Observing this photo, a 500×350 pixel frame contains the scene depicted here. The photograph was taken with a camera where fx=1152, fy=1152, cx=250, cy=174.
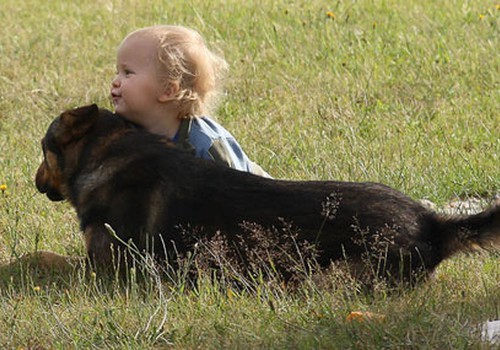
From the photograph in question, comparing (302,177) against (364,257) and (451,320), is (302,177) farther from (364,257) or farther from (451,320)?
(451,320)

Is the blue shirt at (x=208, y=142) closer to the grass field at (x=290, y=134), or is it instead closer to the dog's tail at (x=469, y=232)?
the grass field at (x=290, y=134)

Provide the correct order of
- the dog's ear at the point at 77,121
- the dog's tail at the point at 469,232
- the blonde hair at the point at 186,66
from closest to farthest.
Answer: the dog's tail at the point at 469,232, the dog's ear at the point at 77,121, the blonde hair at the point at 186,66

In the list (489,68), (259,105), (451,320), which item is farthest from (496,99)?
(451,320)

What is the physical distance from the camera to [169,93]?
6.79m

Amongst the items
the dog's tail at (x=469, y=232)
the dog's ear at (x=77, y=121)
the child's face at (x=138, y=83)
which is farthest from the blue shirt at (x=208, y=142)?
the dog's tail at (x=469, y=232)

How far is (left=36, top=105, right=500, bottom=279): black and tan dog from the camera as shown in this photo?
547 centimetres

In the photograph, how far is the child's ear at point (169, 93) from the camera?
267 inches

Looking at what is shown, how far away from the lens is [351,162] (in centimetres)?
797

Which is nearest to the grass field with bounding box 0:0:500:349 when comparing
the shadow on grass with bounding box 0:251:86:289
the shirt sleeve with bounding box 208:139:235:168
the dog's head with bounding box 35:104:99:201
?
the shadow on grass with bounding box 0:251:86:289

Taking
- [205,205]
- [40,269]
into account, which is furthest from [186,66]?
[40,269]

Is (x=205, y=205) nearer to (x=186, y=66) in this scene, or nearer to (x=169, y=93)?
(x=169, y=93)

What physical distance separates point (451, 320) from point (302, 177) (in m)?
3.27

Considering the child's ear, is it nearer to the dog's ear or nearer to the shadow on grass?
the dog's ear

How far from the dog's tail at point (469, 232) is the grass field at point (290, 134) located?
0.20 meters
